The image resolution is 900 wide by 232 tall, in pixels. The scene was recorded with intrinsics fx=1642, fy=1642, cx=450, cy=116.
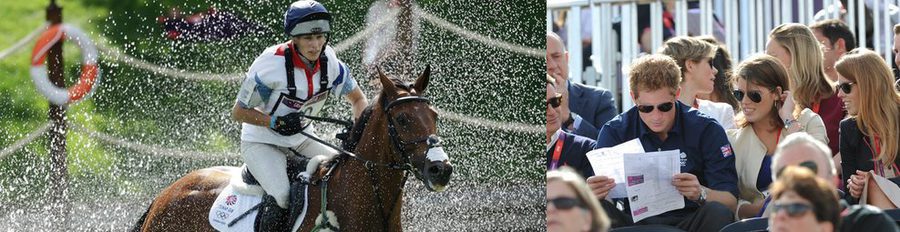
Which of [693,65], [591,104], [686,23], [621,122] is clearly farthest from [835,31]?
[621,122]

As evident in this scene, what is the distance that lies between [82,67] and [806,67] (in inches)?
118

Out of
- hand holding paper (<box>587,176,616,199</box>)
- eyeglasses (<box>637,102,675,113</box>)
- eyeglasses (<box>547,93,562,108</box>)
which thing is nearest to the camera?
hand holding paper (<box>587,176,616,199</box>)

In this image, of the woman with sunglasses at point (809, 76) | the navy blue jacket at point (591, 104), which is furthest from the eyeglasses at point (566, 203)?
the navy blue jacket at point (591, 104)

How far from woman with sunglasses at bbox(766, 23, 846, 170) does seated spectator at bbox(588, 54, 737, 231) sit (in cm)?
73

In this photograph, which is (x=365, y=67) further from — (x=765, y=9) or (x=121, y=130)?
(x=765, y=9)

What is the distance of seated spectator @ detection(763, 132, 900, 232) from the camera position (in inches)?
145

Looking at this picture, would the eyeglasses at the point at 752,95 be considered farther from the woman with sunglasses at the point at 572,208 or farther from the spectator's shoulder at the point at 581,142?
the woman with sunglasses at the point at 572,208

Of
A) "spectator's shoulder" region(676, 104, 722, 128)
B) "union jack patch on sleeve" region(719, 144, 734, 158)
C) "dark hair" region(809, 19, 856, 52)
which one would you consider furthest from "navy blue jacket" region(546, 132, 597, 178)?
"dark hair" region(809, 19, 856, 52)

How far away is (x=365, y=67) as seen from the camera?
5.39 m

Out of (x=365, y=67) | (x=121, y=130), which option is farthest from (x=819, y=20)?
(x=121, y=130)

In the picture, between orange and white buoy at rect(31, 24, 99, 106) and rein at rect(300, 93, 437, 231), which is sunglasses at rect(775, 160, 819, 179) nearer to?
rein at rect(300, 93, 437, 231)

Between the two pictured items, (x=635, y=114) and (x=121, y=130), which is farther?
(x=121, y=130)

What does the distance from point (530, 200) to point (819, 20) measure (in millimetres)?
2711

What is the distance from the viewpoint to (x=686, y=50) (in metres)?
6.17
